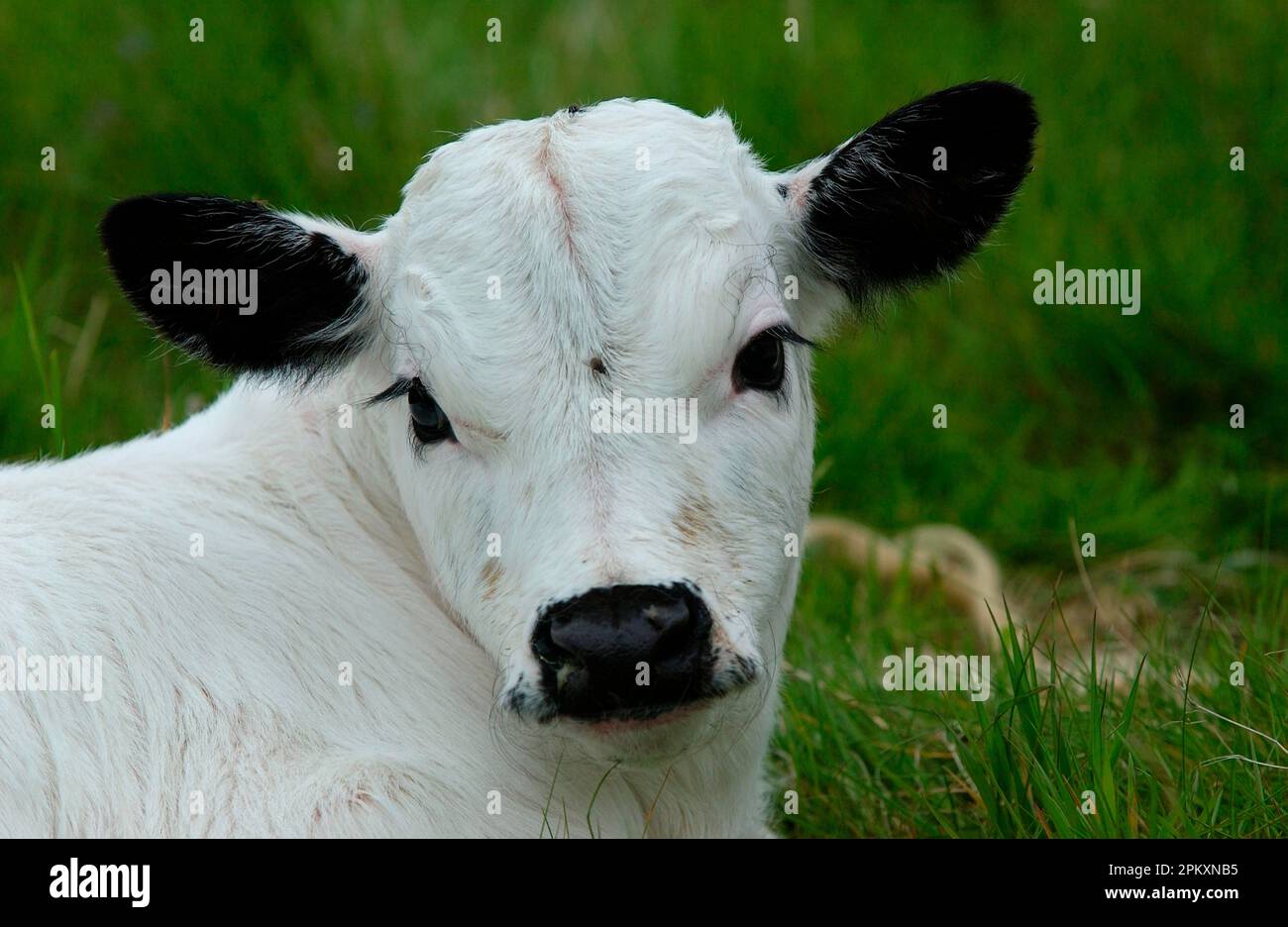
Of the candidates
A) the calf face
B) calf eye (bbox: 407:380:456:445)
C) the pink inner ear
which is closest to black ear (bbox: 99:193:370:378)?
the calf face

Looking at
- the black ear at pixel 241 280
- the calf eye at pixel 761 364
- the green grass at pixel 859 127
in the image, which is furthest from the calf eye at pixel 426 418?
the green grass at pixel 859 127

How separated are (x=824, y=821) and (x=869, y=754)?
0.26m

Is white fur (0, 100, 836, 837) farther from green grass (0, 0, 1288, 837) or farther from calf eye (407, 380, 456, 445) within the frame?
green grass (0, 0, 1288, 837)

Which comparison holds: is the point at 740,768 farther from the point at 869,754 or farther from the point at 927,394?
the point at 927,394

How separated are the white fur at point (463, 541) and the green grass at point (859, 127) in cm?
199

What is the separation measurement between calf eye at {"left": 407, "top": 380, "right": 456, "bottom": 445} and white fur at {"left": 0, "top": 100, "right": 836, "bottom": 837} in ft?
0.15

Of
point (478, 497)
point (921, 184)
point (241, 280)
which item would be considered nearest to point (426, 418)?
point (478, 497)

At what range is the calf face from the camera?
369cm

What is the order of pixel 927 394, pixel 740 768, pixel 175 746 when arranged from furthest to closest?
pixel 927 394 → pixel 740 768 → pixel 175 746

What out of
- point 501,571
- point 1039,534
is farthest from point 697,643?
point 1039,534

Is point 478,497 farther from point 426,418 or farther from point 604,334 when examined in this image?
point 604,334

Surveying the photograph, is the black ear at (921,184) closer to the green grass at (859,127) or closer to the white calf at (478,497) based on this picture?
the white calf at (478,497)

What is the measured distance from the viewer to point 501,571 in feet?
13.2

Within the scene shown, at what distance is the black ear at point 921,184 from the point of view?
14.9ft
